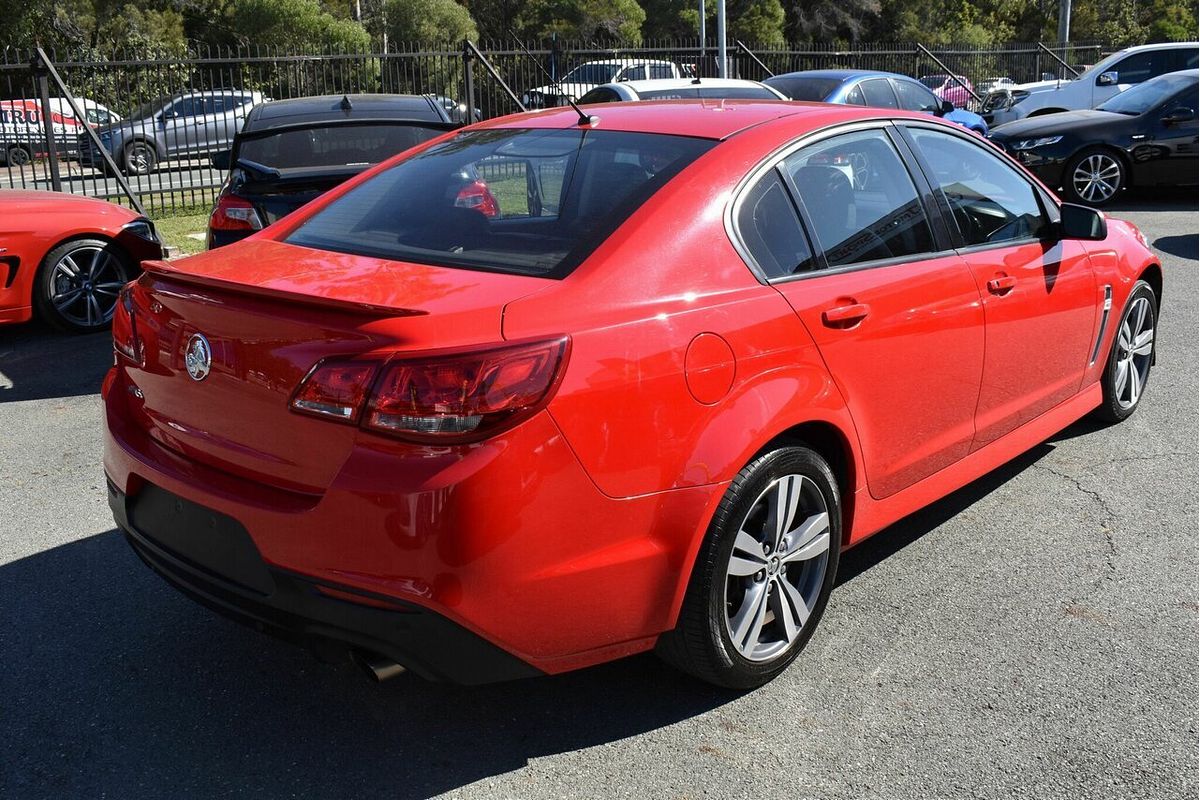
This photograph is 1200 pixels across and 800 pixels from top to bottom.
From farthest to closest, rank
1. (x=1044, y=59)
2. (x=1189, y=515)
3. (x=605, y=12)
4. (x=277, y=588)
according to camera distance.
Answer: (x=605, y=12) → (x=1044, y=59) → (x=1189, y=515) → (x=277, y=588)

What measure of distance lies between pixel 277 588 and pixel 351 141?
526 centimetres

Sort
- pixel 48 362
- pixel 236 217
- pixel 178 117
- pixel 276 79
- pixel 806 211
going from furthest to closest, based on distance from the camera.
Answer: pixel 178 117 < pixel 276 79 < pixel 48 362 < pixel 236 217 < pixel 806 211

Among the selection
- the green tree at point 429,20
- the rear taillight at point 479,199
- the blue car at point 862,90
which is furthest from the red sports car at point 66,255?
the green tree at point 429,20

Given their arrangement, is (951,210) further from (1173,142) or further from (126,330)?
(1173,142)

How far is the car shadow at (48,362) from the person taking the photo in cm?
643

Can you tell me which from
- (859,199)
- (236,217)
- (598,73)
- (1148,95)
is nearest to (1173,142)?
(1148,95)

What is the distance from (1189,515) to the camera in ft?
14.6

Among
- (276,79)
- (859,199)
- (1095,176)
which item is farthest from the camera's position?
(276,79)

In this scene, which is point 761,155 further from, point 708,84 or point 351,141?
point 708,84

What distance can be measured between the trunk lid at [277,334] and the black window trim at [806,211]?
2.22 feet

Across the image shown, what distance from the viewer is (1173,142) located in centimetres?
1279

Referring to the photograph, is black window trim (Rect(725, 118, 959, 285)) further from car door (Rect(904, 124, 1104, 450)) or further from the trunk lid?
the trunk lid

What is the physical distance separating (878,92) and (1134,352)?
990 cm

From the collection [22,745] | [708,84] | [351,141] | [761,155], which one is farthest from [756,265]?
[708,84]
